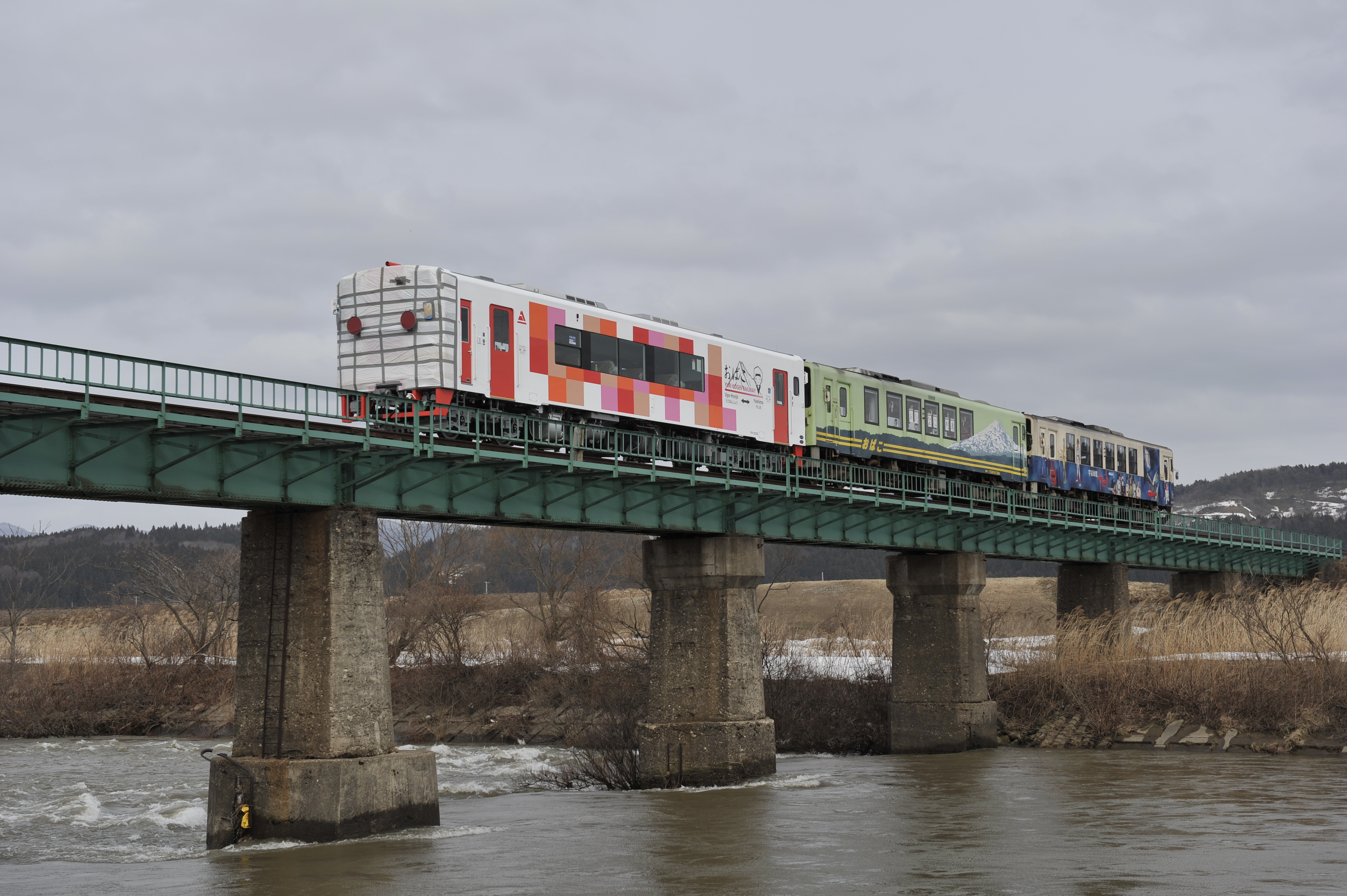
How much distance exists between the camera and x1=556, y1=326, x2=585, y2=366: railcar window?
100 ft

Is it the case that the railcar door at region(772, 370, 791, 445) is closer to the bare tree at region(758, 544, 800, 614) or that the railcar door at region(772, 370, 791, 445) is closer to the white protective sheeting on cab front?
the white protective sheeting on cab front

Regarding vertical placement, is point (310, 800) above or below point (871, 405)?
below

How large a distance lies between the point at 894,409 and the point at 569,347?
51.1ft

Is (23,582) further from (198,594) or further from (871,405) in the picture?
Answer: (871,405)

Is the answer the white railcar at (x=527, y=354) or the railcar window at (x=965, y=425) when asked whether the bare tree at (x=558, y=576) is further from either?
the white railcar at (x=527, y=354)

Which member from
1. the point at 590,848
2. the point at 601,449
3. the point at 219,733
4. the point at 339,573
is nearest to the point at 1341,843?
the point at 590,848

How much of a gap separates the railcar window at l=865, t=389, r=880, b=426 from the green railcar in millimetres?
23

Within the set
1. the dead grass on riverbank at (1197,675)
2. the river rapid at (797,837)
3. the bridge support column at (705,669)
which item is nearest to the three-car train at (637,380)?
the bridge support column at (705,669)

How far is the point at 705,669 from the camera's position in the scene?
31453 millimetres

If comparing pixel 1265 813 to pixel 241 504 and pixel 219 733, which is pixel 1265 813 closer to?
pixel 241 504

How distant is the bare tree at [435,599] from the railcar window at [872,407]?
18.7 metres

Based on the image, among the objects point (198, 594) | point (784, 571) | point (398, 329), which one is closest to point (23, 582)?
point (784, 571)

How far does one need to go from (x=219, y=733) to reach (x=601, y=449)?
3239 centimetres

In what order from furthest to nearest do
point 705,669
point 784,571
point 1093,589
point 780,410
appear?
point 784,571 → point 1093,589 → point 780,410 → point 705,669
